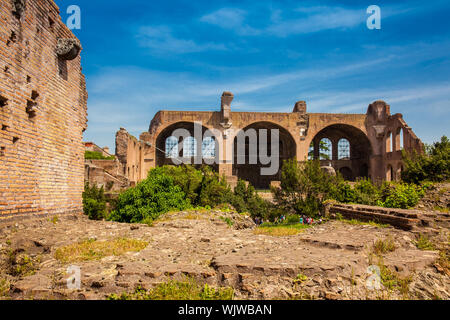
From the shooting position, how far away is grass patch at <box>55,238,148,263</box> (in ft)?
13.8

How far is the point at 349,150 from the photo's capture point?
32.4 metres

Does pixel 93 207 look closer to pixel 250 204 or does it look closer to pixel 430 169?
pixel 250 204

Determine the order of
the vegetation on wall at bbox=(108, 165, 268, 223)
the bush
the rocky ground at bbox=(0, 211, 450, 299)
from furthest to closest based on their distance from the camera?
the vegetation on wall at bbox=(108, 165, 268, 223), the bush, the rocky ground at bbox=(0, 211, 450, 299)

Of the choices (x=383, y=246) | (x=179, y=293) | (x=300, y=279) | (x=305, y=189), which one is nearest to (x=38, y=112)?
(x=179, y=293)

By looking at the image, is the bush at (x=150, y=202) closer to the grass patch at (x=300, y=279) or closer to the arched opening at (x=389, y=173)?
the grass patch at (x=300, y=279)

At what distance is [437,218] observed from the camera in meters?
6.51

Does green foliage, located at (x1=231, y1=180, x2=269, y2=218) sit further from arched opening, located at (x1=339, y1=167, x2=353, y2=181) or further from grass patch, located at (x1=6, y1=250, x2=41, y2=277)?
arched opening, located at (x1=339, y1=167, x2=353, y2=181)

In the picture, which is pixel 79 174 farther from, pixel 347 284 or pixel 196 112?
pixel 196 112

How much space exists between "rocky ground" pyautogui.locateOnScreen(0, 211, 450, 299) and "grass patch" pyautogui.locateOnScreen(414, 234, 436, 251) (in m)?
0.11

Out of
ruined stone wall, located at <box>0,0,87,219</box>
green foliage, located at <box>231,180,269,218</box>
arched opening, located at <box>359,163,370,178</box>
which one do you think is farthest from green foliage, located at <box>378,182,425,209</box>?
arched opening, located at <box>359,163,370,178</box>

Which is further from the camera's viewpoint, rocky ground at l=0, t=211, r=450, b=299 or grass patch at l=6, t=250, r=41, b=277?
grass patch at l=6, t=250, r=41, b=277

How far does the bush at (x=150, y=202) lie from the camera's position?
377 inches

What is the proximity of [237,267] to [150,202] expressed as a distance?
22.5ft

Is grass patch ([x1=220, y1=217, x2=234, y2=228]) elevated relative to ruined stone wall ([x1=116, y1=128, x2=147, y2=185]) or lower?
lower
